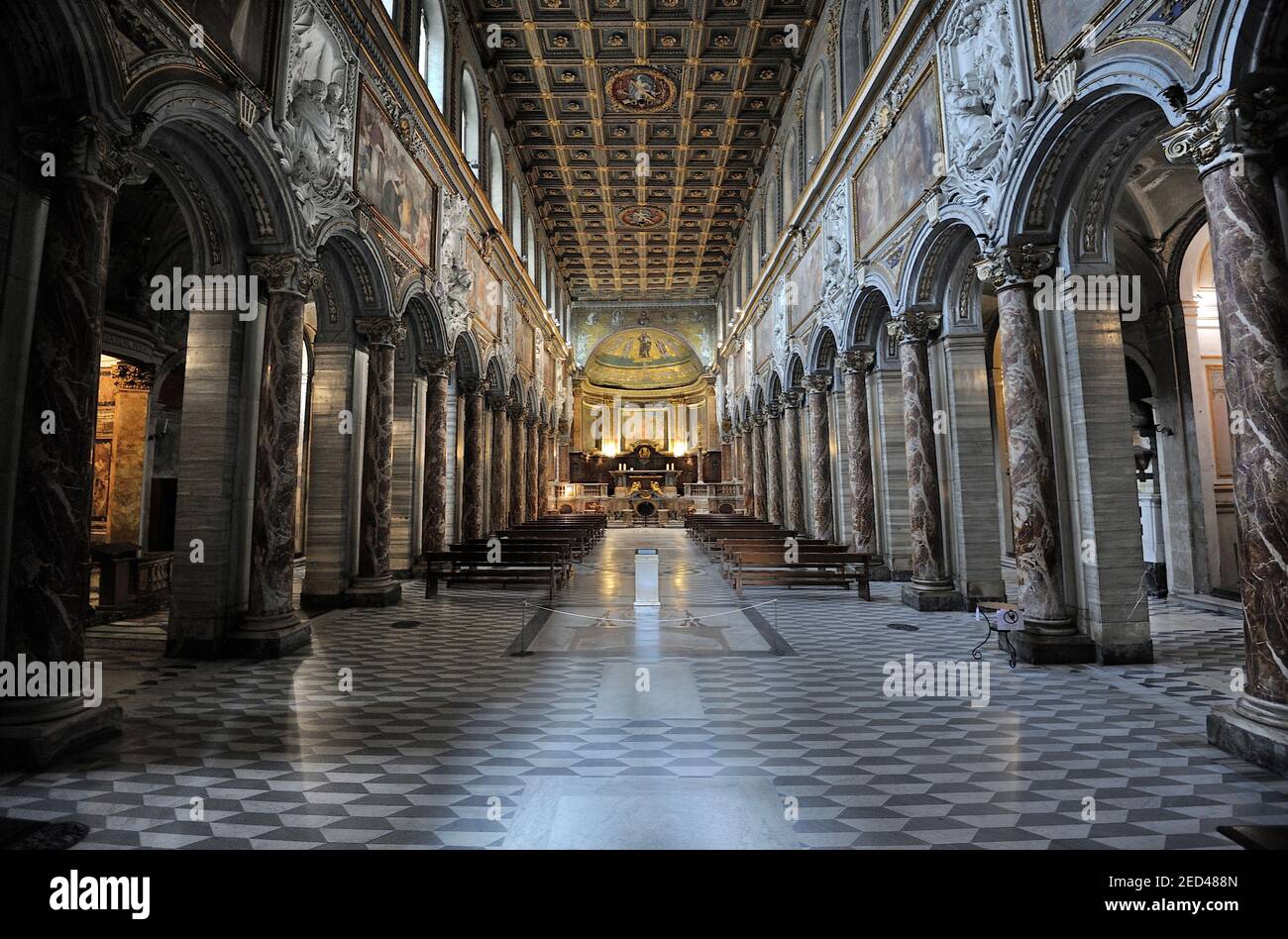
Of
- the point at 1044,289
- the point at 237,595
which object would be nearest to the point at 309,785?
the point at 237,595

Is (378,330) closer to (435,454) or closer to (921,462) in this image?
(435,454)

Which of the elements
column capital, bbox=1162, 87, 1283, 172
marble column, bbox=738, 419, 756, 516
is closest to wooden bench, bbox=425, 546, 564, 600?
column capital, bbox=1162, 87, 1283, 172

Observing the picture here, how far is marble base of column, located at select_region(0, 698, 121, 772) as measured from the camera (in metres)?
4.54

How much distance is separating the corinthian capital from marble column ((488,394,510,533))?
14.2m

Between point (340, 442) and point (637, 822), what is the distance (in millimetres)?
10098

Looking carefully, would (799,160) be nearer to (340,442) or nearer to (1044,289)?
(1044,289)

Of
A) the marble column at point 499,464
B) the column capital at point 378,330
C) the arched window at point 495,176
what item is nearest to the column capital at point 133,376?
the column capital at point 378,330

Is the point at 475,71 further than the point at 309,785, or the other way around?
the point at 475,71

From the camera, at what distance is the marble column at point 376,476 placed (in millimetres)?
11977

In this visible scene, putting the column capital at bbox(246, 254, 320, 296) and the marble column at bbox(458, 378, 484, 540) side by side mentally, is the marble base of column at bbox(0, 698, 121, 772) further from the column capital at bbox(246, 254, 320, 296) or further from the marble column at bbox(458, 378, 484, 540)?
the marble column at bbox(458, 378, 484, 540)

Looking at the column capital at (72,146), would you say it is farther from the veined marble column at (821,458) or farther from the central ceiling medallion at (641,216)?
the central ceiling medallion at (641,216)

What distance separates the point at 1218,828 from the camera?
11.7 feet

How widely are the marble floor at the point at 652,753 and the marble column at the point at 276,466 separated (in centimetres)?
52

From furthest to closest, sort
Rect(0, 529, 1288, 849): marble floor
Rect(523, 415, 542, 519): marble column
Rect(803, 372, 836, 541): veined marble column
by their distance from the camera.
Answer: Rect(523, 415, 542, 519): marble column, Rect(803, 372, 836, 541): veined marble column, Rect(0, 529, 1288, 849): marble floor
